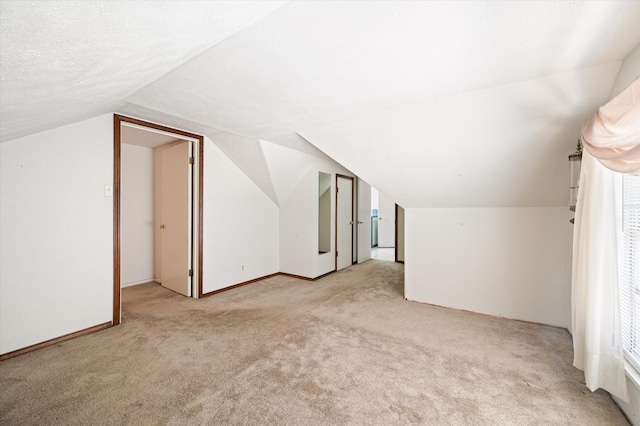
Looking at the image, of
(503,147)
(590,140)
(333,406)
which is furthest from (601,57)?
(333,406)

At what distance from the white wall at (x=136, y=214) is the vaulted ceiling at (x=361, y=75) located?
1686 mm

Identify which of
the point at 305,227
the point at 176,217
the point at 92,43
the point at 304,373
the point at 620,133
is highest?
the point at 92,43

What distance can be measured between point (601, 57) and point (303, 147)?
2.88m

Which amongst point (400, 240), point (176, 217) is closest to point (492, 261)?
point (400, 240)

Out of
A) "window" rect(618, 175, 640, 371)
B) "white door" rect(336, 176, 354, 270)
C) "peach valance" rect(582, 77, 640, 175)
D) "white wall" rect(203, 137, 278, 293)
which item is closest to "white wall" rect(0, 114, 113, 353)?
"white wall" rect(203, 137, 278, 293)

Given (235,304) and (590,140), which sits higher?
(590,140)

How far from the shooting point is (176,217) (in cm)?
379

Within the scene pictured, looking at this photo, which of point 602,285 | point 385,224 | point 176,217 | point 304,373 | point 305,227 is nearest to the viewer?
point 602,285

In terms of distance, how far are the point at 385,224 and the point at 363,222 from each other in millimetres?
2591

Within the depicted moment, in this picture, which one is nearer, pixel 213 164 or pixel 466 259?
pixel 466 259

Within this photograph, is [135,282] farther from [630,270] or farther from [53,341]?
[630,270]

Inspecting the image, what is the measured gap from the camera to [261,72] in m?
1.78

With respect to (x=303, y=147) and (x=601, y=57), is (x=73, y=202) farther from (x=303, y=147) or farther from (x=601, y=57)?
(x=601, y=57)

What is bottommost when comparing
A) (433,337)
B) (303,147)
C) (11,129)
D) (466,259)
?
(433,337)
